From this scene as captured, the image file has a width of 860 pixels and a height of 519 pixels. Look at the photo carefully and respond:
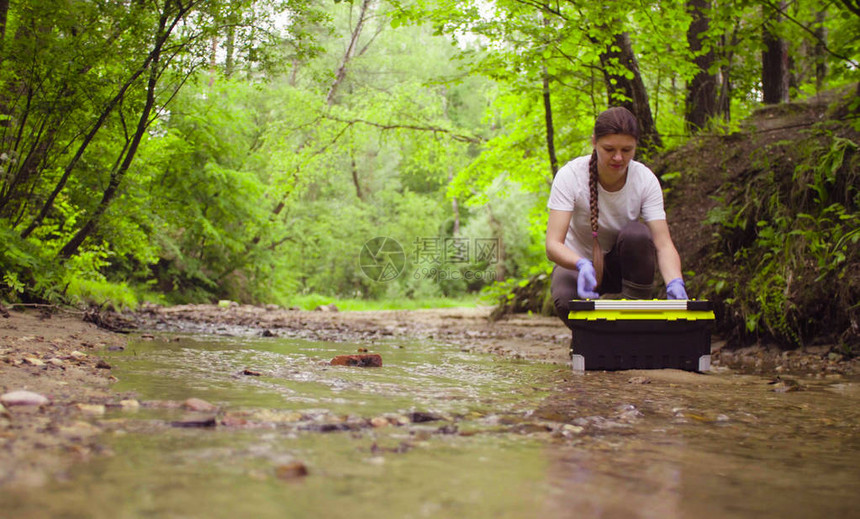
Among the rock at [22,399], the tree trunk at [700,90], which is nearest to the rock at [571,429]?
the rock at [22,399]

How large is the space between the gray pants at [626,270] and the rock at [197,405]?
2.40m

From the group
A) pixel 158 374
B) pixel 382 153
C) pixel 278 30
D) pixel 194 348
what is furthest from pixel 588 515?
pixel 382 153

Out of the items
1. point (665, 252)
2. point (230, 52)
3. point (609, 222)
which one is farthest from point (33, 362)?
point (230, 52)

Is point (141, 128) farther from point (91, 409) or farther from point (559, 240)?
point (91, 409)

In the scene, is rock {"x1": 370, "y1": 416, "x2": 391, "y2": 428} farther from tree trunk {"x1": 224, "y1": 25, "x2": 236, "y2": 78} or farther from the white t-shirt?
tree trunk {"x1": 224, "y1": 25, "x2": 236, "y2": 78}

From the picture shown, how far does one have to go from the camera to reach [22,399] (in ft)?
6.53

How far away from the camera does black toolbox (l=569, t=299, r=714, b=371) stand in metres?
3.44

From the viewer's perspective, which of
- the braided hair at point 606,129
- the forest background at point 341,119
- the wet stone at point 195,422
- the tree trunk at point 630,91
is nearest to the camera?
the wet stone at point 195,422

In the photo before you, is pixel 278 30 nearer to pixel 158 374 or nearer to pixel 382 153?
pixel 158 374

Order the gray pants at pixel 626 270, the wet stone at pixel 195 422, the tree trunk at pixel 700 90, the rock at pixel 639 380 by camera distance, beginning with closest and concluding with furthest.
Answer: the wet stone at pixel 195 422 < the rock at pixel 639 380 < the gray pants at pixel 626 270 < the tree trunk at pixel 700 90

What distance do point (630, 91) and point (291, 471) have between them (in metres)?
7.18

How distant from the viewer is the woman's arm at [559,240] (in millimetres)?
3834

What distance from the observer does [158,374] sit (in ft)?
9.84

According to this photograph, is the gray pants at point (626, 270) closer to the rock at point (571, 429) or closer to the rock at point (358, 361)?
the rock at point (358, 361)
